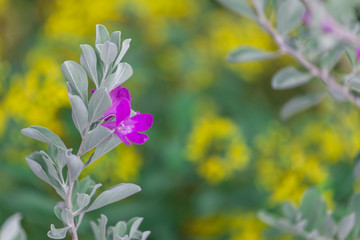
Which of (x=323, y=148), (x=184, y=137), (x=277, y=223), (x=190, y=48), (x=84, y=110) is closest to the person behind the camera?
(x=84, y=110)

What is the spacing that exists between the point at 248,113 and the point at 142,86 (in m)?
0.29

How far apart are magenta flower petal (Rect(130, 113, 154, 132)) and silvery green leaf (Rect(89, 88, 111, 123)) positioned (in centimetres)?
4

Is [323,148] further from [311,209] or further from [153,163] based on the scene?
[311,209]

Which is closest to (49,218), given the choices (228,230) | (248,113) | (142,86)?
(228,230)

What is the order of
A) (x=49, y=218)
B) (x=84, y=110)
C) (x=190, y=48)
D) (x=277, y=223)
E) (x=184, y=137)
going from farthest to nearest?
(x=190, y=48), (x=184, y=137), (x=49, y=218), (x=277, y=223), (x=84, y=110)

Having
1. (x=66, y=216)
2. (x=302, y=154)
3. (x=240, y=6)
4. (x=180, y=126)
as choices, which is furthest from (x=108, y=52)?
(x=180, y=126)

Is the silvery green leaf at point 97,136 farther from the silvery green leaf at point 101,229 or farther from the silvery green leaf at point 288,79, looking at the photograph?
the silvery green leaf at point 288,79

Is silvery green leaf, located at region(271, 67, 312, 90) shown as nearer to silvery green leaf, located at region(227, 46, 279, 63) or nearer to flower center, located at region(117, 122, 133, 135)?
silvery green leaf, located at region(227, 46, 279, 63)

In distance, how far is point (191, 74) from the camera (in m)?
1.39

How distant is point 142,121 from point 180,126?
0.83 meters

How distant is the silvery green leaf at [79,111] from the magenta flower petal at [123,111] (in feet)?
0.09

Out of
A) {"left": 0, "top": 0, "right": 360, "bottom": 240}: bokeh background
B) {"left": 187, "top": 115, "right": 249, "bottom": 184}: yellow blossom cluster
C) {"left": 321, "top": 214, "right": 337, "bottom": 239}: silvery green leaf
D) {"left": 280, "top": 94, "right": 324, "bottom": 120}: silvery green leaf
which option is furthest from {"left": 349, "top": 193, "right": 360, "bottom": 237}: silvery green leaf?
{"left": 187, "top": 115, "right": 249, "bottom": 184}: yellow blossom cluster

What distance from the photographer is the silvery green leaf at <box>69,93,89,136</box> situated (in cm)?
35

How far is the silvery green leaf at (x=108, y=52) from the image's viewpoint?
358 millimetres
